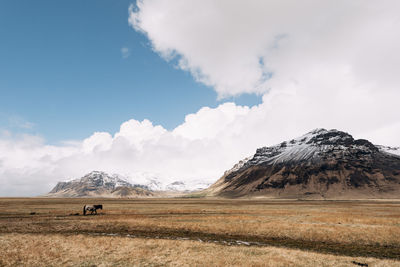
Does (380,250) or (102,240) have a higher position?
(102,240)

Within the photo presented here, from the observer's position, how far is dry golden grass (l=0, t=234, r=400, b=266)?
60.1 ft

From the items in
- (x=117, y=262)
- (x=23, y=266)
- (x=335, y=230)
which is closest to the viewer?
(x=23, y=266)

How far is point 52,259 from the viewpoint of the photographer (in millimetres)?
18891

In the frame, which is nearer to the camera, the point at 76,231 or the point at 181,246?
the point at 181,246

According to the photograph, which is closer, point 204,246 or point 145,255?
point 145,255

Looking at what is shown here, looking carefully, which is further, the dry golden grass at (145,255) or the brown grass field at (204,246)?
the brown grass field at (204,246)

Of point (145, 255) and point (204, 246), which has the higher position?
point (145, 255)

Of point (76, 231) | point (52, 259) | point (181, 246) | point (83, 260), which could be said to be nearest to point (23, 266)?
point (52, 259)

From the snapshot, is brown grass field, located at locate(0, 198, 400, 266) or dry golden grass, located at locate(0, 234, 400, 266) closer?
dry golden grass, located at locate(0, 234, 400, 266)

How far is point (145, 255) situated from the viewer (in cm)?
2008

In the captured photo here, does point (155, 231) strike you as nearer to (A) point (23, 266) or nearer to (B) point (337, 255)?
(A) point (23, 266)

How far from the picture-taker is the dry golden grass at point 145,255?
18328mm

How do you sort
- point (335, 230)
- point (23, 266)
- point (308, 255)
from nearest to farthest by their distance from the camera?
point (23, 266) < point (308, 255) < point (335, 230)

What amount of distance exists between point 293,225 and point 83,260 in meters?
27.5
